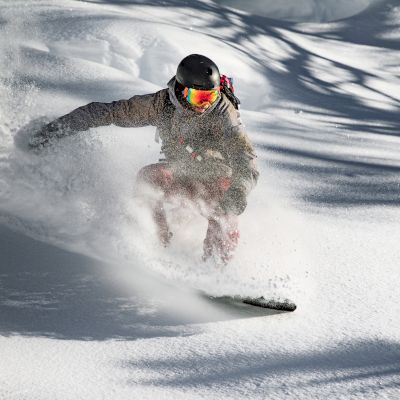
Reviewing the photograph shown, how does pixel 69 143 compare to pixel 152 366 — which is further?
pixel 69 143

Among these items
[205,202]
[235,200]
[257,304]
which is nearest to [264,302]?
[257,304]

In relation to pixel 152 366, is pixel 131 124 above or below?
above

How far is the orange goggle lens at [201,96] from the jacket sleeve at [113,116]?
0.26m

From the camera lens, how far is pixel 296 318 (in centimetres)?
335

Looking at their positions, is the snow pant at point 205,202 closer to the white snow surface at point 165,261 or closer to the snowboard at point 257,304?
the white snow surface at point 165,261

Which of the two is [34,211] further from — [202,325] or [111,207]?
[202,325]

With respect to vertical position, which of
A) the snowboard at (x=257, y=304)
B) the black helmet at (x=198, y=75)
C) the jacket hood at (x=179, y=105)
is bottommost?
the snowboard at (x=257, y=304)

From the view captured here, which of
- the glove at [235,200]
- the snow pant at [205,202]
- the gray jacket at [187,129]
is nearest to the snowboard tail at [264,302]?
the snow pant at [205,202]

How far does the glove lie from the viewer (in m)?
3.67

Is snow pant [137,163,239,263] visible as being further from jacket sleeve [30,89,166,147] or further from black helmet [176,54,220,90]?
black helmet [176,54,220,90]

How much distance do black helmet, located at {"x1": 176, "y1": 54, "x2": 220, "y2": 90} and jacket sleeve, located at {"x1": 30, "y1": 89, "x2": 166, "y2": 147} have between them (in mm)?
268

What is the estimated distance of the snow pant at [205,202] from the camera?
12.5ft

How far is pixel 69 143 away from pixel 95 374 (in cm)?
247

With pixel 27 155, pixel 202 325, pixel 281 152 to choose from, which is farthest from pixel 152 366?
pixel 281 152
